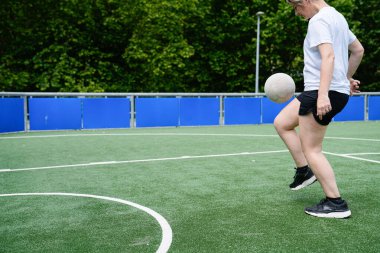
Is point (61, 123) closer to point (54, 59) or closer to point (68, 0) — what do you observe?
point (54, 59)

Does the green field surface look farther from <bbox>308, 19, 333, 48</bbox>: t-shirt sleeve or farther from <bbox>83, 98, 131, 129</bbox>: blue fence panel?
<bbox>83, 98, 131, 129</bbox>: blue fence panel

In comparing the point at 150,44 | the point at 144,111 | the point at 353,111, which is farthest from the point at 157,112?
the point at 150,44

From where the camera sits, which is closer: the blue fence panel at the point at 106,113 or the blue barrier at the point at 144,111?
the blue barrier at the point at 144,111

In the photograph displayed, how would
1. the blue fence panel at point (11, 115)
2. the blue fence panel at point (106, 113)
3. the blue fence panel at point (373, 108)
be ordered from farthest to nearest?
the blue fence panel at point (373, 108) → the blue fence panel at point (106, 113) → the blue fence panel at point (11, 115)

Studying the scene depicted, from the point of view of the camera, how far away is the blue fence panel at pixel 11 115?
14.8 meters

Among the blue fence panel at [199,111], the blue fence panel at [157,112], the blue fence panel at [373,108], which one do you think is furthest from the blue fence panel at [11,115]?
the blue fence panel at [373,108]

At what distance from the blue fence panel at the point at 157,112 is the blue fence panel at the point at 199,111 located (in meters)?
0.31

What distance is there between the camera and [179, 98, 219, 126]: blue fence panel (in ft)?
60.4

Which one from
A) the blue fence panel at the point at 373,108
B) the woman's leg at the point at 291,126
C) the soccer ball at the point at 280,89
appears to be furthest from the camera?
the blue fence panel at the point at 373,108

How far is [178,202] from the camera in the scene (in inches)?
203

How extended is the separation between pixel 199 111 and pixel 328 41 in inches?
575

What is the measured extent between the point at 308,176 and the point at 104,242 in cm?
247

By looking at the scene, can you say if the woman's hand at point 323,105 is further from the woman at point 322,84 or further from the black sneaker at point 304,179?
the black sneaker at point 304,179

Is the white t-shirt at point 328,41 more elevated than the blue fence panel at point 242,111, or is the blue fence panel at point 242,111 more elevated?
the white t-shirt at point 328,41
